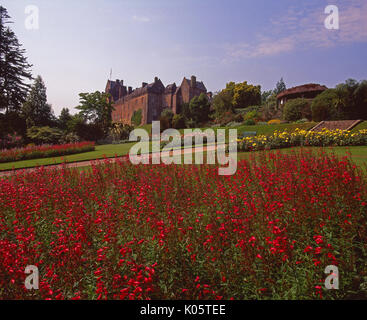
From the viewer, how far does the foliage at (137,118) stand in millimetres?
48513

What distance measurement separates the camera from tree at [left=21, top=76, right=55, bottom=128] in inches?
1158

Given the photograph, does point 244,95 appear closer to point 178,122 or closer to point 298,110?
point 178,122

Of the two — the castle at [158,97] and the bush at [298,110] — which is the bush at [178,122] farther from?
the bush at [298,110]

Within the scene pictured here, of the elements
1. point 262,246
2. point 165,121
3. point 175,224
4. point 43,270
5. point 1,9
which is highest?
point 1,9

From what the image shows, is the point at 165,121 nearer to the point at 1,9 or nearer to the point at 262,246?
the point at 1,9

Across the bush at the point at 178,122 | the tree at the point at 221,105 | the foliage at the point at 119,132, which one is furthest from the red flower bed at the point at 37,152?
the tree at the point at 221,105

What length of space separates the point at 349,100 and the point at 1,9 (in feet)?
116

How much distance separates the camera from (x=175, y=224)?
295 centimetres

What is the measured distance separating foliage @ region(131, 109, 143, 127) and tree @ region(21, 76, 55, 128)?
17994 millimetres

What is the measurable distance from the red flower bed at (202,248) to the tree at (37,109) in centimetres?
2971

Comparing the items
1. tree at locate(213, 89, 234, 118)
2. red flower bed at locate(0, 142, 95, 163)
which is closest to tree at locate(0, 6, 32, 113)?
red flower bed at locate(0, 142, 95, 163)

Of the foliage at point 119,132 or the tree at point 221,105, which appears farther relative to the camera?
the tree at point 221,105

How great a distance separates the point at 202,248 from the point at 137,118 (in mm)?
48530
